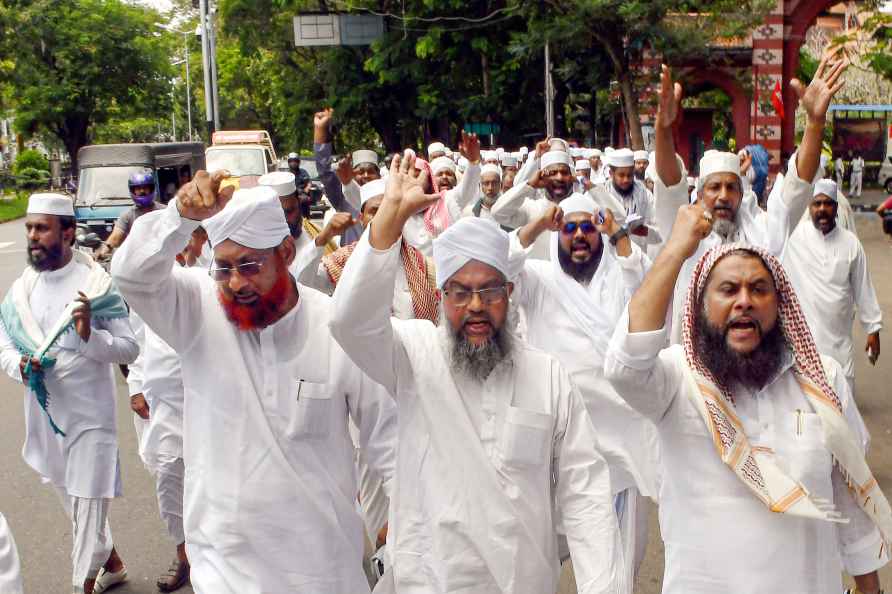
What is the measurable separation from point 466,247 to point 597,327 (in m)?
2.01

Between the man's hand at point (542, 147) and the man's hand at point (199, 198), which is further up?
the man's hand at point (542, 147)

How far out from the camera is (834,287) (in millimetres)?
7754

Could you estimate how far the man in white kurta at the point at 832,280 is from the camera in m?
7.71

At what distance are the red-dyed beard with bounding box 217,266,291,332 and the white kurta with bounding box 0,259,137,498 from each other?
2.11m

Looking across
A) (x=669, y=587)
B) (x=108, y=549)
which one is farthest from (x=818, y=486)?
(x=108, y=549)

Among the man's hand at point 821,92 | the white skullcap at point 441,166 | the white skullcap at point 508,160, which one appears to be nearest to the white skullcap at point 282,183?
the man's hand at point 821,92

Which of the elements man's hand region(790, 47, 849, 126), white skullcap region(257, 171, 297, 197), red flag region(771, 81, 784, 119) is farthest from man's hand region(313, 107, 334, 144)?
red flag region(771, 81, 784, 119)

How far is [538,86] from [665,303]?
2768 cm

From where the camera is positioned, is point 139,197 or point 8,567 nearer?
point 8,567

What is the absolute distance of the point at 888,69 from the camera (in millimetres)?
11352

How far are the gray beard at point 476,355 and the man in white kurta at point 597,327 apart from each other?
1.90 m

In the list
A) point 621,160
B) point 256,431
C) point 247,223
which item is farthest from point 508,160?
point 256,431

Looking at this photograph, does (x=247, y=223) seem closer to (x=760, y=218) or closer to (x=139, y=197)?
(x=760, y=218)

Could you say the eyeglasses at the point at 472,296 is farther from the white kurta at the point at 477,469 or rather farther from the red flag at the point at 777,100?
the red flag at the point at 777,100
